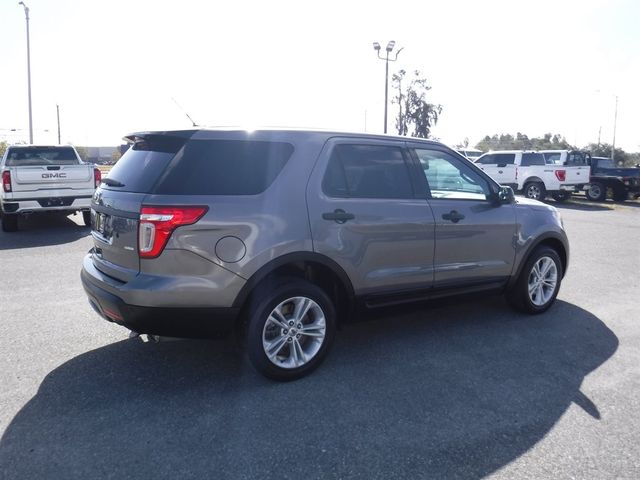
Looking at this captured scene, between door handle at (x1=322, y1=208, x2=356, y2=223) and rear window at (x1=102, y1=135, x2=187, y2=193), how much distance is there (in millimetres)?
1112

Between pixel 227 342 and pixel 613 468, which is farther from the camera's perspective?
pixel 227 342

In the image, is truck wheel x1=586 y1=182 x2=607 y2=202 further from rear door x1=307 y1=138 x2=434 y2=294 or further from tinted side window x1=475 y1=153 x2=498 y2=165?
rear door x1=307 y1=138 x2=434 y2=294

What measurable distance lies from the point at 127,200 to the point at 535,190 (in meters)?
19.6

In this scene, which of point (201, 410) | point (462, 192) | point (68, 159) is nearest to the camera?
point (201, 410)

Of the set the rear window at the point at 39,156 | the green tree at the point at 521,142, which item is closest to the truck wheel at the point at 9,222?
the rear window at the point at 39,156

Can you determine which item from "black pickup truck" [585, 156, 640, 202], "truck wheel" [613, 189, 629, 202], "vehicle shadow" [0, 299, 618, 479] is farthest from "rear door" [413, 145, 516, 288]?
"truck wheel" [613, 189, 629, 202]

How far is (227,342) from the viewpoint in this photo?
4523mm

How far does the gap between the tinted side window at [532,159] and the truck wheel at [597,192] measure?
2796 millimetres

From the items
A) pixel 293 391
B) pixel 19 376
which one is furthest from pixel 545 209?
pixel 19 376

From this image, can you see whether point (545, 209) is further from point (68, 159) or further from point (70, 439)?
point (68, 159)

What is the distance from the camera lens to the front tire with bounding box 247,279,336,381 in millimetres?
3598

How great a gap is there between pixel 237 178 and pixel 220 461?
69.4 inches

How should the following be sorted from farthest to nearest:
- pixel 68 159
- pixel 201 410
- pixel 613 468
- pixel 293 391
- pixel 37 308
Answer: pixel 68 159, pixel 37 308, pixel 293 391, pixel 201 410, pixel 613 468

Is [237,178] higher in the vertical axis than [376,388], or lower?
higher
